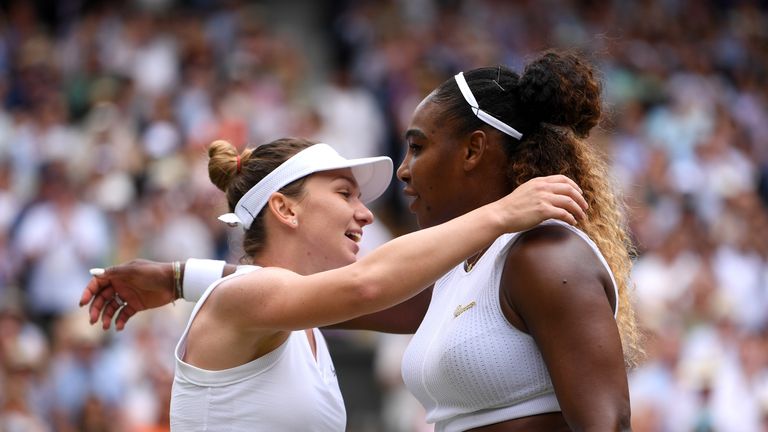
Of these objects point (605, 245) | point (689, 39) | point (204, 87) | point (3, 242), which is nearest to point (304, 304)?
point (605, 245)

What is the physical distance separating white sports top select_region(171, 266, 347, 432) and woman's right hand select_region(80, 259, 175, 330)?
600mm

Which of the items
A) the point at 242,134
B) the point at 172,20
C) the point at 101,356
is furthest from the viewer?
the point at 172,20

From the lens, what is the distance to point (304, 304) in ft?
10.3

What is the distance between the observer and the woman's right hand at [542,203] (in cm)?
300

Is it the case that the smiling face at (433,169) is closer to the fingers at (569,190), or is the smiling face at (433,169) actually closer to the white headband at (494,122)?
the white headband at (494,122)

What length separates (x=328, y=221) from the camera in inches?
145

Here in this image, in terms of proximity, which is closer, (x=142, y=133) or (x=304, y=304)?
(x=304, y=304)

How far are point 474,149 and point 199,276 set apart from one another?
1147 mm

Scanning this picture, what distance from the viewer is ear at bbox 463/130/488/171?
3.35 metres

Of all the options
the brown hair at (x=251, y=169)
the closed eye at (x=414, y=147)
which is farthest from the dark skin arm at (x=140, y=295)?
the closed eye at (x=414, y=147)

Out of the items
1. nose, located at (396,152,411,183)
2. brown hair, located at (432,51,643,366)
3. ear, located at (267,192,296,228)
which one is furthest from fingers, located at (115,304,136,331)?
brown hair, located at (432,51,643,366)

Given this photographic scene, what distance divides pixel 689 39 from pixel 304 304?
1170 cm

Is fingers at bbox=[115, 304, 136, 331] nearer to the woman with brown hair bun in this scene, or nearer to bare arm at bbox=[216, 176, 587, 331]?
the woman with brown hair bun

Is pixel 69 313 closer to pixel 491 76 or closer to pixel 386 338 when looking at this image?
pixel 386 338
